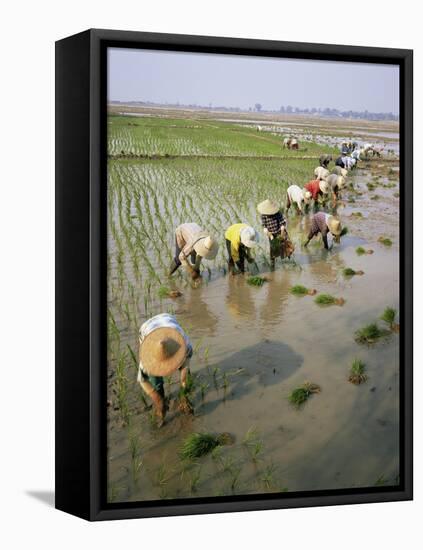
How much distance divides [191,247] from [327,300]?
0.90 meters

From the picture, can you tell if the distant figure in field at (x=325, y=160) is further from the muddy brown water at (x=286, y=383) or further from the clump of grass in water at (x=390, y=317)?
the clump of grass in water at (x=390, y=317)

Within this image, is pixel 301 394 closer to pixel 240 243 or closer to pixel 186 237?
pixel 240 243

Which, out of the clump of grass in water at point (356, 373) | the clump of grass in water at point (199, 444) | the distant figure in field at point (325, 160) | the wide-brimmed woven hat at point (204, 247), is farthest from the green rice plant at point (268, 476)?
the distant figure in field at point (325, 160)

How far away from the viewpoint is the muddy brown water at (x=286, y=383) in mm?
8383

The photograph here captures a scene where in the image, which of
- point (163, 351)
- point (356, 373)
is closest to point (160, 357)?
point (163, 351)

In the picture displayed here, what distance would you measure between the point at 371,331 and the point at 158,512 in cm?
171

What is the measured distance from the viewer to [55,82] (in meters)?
8.68

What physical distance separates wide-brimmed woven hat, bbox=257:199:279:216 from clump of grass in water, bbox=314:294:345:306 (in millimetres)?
565

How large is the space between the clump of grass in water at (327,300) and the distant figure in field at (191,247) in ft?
2.33

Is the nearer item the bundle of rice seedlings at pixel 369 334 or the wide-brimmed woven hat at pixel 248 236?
the wide-brimmed woven hat at pixel 248 236

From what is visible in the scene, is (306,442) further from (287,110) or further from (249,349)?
(287,110)

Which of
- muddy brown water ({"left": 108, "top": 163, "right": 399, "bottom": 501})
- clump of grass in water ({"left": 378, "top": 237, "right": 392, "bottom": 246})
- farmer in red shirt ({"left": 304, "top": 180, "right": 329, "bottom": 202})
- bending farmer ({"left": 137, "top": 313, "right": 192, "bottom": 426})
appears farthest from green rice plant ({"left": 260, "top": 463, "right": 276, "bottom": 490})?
farmer in red shirt ({"left": 304, "top": 180, "right": 329, "bottom": 202})

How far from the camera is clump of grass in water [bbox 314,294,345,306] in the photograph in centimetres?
885

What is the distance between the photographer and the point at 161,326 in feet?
27.5
